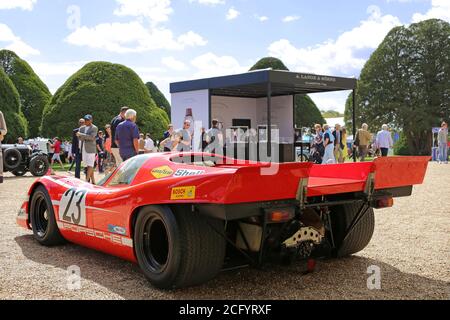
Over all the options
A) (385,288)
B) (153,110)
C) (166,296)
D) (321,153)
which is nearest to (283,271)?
(385,288)

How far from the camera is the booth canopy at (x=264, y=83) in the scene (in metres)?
13.8

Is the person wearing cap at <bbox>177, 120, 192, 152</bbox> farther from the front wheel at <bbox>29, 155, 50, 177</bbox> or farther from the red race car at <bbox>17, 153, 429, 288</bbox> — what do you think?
the front wheel at <bbox>29, 155, 50, 177</bbox>

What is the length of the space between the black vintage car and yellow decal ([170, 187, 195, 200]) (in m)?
13.8

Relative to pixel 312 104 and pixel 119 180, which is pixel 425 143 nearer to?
pixel 312 104

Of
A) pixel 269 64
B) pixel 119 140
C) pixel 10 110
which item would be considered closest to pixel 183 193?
pixel 119 140

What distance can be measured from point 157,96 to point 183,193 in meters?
56.5

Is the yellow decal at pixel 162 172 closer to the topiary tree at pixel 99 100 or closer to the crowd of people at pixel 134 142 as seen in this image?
the crowd of people at pixel 134 142

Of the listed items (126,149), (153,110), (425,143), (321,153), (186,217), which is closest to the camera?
(186,217)

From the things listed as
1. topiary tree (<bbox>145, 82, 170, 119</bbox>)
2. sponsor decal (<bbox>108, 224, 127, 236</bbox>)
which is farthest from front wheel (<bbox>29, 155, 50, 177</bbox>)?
topiary tree (<bbox>145, 82, 170, 119</bbox>)

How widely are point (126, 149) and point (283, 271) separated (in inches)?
182

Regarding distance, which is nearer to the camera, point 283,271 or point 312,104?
point 283,271

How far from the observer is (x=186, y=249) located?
3652 mm

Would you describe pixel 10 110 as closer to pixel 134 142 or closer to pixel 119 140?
pixel 119 140
